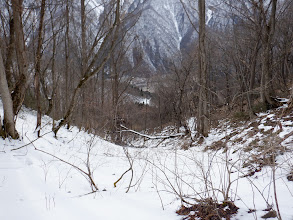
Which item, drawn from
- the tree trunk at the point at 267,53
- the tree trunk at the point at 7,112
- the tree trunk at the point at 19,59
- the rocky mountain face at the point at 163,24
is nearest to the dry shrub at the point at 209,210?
the tree trunk at the point at 7,112

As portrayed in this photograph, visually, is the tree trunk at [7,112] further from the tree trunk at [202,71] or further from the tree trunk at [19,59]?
the tree trunk at [202,71]

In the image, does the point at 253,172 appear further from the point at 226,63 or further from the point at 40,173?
the point at 226,63

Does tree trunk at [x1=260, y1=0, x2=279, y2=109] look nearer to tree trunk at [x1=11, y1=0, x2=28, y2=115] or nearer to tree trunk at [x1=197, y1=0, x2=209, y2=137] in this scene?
tree trunk at [x1=197, y1=0, x2=209, y2=137]

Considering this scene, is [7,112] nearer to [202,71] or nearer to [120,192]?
[120,192]

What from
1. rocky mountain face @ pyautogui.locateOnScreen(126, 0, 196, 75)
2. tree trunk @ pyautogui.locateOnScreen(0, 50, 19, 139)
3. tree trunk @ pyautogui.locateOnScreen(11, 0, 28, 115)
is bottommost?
tree trunk @ pyautogui.locateOnScreen(0, 50, 19, 139)

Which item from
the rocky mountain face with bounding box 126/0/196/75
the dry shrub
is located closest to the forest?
the dry shrub

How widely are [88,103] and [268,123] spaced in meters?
8.56

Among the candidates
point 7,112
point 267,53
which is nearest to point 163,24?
point 267,53

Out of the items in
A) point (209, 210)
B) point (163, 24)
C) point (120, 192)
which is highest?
point (163, 24)

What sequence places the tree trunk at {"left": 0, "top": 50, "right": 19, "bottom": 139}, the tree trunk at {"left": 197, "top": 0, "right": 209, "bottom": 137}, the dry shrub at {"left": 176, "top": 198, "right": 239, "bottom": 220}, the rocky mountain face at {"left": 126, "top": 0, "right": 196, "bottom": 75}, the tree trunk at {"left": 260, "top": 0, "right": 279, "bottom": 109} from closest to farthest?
the dry shrub at {"left": 176, "top": 198, "right": 239, "bottom": 220} → the tree trunk at {"left": 0, "top": 50, "right": 19, "bottom": 139} → the tree trunk at {"left": 260, "top": 0, "right": 279, "bottom": 109} → the tree trunk at {"left": 197, "top": 0, "right": 209, "bottom": 137} → the rocky mountain face at {"left": 126, "top": 0, "right": 196, "bottom": 75}

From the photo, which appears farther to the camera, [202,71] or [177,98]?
[177,98]

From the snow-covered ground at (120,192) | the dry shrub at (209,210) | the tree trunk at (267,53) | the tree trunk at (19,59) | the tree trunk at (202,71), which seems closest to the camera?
the dry shrub at (209,210)

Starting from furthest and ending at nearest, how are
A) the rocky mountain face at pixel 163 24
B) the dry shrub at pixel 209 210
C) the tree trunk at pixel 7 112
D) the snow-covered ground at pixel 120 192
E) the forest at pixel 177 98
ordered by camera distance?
the rocky mountain face at pixel 163 24 < the tree trunk at pixel 7 112 < the forest at pixel 177 98 < the snow-covered ground at pixel 120 192 < the dry shrub at pixel 209 210

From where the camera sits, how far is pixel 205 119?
22.4 ft
